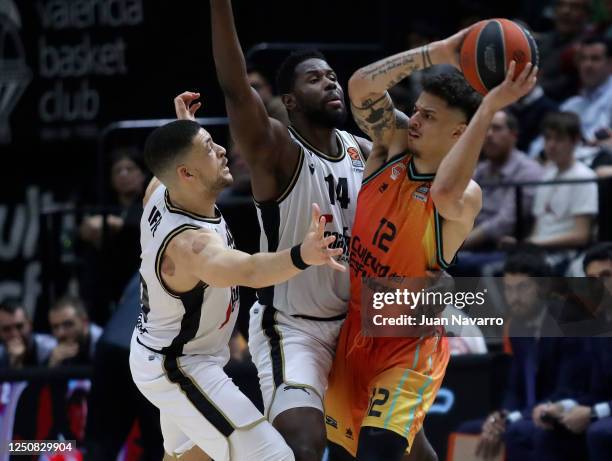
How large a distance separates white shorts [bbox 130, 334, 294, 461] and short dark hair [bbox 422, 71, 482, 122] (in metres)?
1.61

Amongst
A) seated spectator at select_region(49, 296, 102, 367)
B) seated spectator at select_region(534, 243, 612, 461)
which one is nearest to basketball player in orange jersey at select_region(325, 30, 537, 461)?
seated spectator at select_region(534, 243, 612, 461)

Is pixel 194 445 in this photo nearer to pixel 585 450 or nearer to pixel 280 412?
pixel 280 412

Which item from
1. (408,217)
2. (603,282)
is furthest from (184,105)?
(603,282)

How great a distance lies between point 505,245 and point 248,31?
11.7 ft

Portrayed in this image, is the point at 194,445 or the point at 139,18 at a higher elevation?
the point at 139,18

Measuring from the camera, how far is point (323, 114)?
6.20 meters

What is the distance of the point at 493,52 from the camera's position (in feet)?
17.8

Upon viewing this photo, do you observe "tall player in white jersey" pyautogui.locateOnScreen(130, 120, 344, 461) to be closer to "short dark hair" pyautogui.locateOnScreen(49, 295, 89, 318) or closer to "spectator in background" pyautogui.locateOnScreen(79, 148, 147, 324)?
"short dark hair" pyautogui.locateOnScreen(49, 295, 89, 318)

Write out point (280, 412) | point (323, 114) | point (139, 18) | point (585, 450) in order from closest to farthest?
point (280, 412) → point (323, 114) → point (585, 450) → point (139, 18)

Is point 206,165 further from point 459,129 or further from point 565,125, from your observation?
point 565,125

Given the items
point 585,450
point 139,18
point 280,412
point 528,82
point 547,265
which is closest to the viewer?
point 528,82

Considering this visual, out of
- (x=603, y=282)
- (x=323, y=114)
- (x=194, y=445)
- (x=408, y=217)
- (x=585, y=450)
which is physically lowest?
(x=585, y=450)

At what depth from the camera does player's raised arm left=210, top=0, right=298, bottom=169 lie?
5832mm

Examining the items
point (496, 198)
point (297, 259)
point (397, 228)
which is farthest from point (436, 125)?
point (496, 198)
